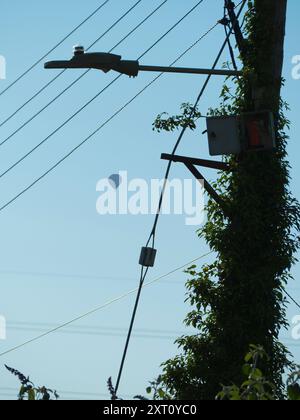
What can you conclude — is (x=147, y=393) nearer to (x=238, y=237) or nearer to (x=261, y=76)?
(x=238, y=237)

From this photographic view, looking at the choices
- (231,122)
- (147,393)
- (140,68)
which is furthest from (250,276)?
(147,393)

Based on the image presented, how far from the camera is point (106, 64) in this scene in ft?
47.9

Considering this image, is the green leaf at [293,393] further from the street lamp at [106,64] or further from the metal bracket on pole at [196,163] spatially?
the metal bracket on pole at [196,163]

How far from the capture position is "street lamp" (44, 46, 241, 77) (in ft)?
47.0

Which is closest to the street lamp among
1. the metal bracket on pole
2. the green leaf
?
the metal bracket on pole

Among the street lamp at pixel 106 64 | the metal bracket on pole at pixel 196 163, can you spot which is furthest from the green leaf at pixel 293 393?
the metal bracket on pole at pixel 196 163

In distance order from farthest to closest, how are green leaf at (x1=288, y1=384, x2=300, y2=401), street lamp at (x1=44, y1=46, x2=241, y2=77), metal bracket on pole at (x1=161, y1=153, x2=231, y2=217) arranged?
metal bracket on pole at (x1=161, y1=153, x2=231, y2=217) < street lamp at (x1=44, y1=46, x2=241, y2=77) < green leaf at (x1=288, y1=384, x2=300, y2=401)

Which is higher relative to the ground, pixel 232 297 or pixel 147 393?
pixel 232 297

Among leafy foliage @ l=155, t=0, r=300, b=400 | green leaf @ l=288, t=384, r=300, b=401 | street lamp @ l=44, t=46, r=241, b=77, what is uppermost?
street lamp @ l=44, t=46, r=241, b=77

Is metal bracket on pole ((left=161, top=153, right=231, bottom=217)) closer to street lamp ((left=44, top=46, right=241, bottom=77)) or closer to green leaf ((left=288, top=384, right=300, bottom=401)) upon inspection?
street lamp ((left=44, top=46, right=241, bottom=77))

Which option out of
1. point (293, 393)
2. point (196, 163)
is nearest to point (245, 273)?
point (196, 163)
